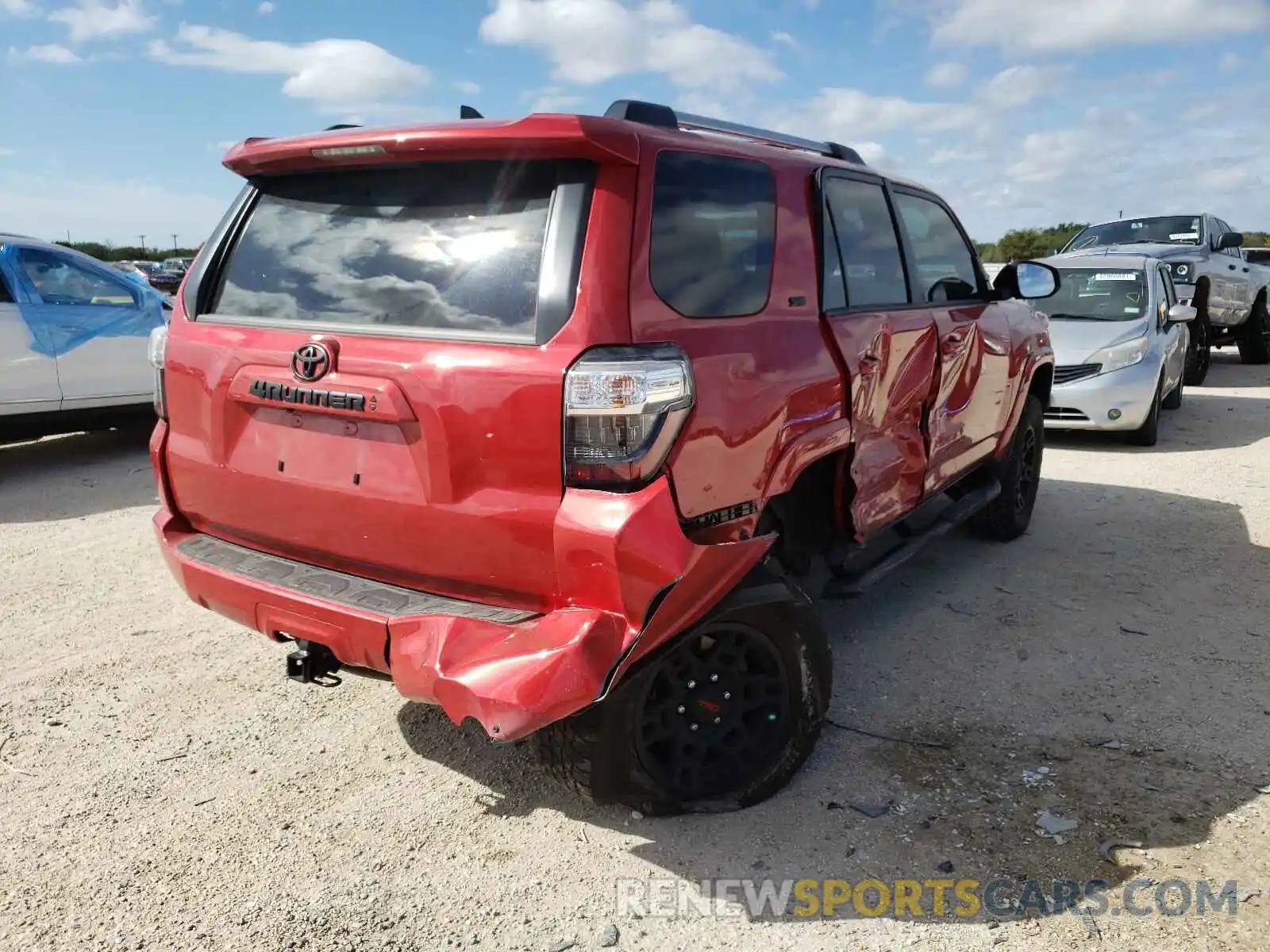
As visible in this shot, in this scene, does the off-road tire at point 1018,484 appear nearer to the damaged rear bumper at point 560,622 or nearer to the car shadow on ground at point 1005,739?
the car shadow on ground at point 1005,739

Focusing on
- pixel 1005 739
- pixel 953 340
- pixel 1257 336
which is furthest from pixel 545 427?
pixel 1257 336

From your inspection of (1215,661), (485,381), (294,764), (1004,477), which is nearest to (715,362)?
(485,381)

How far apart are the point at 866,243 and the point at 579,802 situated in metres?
2.20

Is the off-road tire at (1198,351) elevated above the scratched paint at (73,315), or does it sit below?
below

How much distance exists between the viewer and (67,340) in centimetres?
731

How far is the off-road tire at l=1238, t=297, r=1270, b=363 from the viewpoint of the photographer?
14141 millimetres

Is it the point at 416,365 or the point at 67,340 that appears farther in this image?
the point at 67,340

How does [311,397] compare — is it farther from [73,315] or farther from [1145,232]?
[1145,232]

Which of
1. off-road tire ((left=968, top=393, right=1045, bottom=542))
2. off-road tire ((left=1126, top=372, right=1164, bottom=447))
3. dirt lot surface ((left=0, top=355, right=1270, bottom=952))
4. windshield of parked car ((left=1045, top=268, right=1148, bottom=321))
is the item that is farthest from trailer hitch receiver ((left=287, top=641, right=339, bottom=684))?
windshield of parked car ((left=1045, top=268, right=1148, bottom=321))

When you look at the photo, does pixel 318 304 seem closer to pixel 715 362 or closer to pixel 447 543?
pixel 447 543

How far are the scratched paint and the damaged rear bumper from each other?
19.0ft

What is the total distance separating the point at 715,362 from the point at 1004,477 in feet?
10.9

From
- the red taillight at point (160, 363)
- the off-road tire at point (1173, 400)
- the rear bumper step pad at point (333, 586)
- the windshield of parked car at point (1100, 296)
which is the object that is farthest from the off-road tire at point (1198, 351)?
the red taillight at point (160, 363)

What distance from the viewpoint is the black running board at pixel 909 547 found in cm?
362
